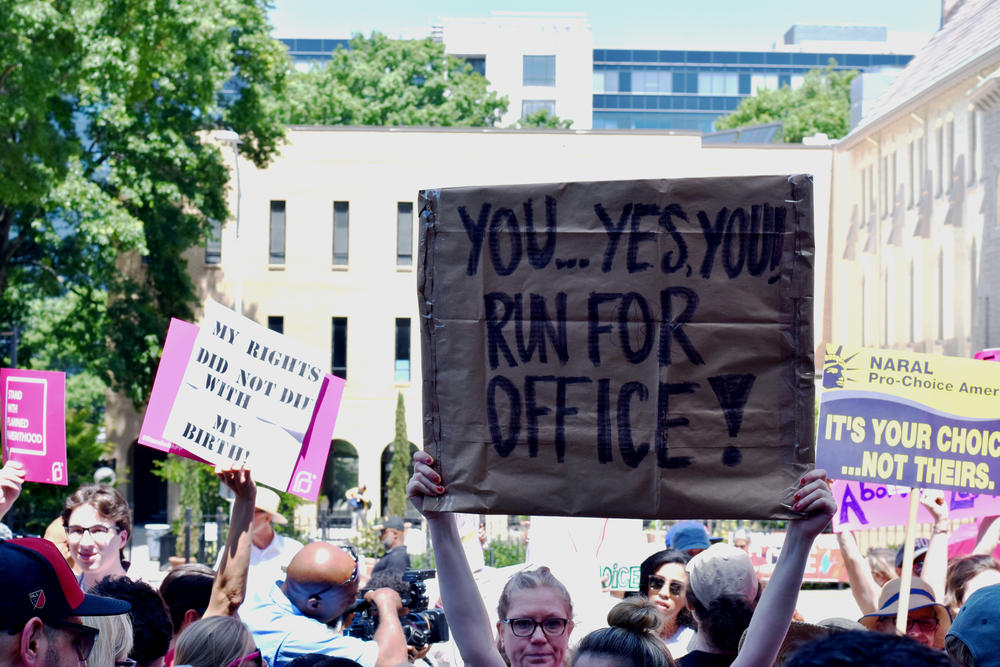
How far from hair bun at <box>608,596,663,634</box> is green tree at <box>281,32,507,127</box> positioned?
52.0 m

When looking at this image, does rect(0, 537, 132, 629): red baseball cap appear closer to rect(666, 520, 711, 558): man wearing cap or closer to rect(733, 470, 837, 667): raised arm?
rect(733, 470, 837, 667): raised arm

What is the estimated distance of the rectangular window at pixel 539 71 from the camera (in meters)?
97.1

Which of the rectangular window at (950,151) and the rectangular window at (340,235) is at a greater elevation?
the rectangular window at (950,151)

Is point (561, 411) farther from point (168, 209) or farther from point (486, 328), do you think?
point (168, 209)

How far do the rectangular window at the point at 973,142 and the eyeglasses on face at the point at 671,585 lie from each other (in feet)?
111

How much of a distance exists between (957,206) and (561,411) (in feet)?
123

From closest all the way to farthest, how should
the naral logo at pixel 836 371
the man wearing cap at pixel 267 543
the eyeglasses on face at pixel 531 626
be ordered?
1. the eyeglasses on face at pixel 531 626
2. the naral logo at pixel 836 371
3. the man wearing cap at pixel 267 543

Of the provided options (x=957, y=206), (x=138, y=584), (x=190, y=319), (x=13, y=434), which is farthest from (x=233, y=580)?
(x=957, y=206)

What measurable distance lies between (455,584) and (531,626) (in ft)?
1.23

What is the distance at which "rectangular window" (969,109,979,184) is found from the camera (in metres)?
37.1

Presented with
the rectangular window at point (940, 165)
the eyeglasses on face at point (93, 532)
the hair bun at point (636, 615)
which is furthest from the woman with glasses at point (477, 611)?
the rectangular window at point (940, 165)

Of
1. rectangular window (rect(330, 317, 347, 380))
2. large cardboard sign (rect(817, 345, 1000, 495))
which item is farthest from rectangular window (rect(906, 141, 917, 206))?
large cardboard sign (rect(817, 345, 1000, 495))

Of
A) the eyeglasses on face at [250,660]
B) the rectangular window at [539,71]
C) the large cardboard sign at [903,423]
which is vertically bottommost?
the eyeglasses on face at [250,660]

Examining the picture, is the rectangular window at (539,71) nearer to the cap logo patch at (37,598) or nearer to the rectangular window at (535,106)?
the rectangular window at (535,106)
